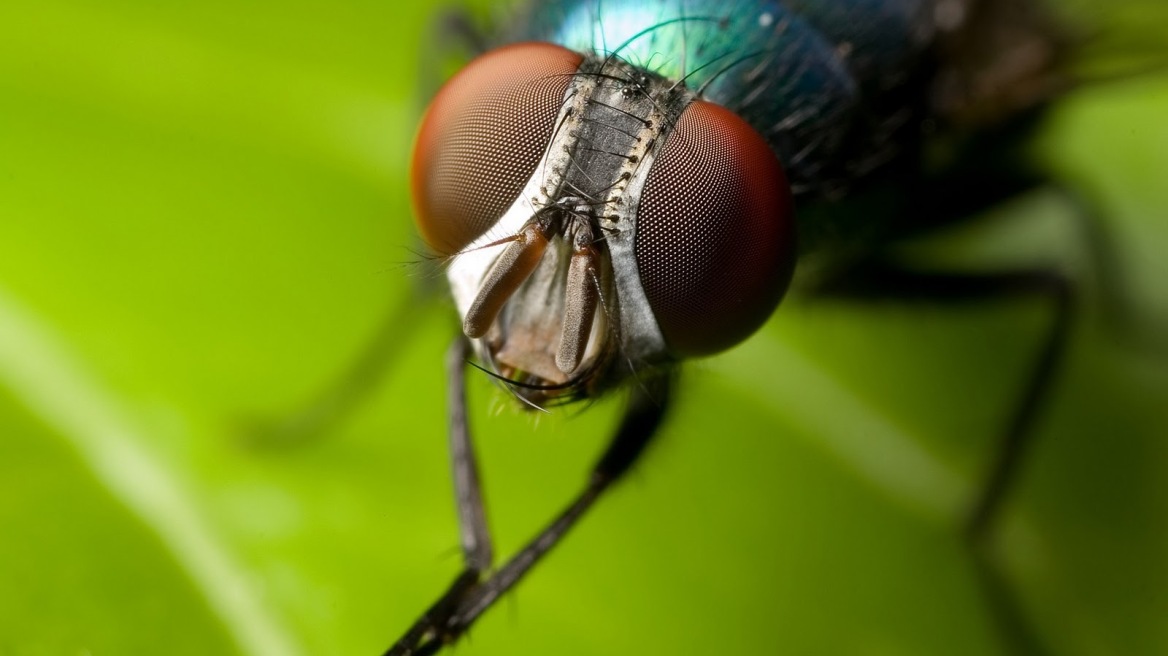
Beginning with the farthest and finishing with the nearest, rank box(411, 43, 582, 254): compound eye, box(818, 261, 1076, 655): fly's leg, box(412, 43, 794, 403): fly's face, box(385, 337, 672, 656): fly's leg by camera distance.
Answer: box(818, 261, 1076, 655): fly's leg, box(385, 337, 672, 656): fly's leg, box(411, 43, 582, 254): compound eye, box(412, 43, 794, 403): fly's face

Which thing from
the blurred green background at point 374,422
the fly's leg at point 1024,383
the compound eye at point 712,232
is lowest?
the blurred green background at point 374,422

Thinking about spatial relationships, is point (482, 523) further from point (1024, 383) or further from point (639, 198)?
point (1024, 383)

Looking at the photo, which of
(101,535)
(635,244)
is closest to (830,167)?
(635,244)

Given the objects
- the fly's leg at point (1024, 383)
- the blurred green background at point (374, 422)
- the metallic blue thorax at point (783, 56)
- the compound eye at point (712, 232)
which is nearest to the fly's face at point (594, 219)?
the compound eye at point (712, 232)

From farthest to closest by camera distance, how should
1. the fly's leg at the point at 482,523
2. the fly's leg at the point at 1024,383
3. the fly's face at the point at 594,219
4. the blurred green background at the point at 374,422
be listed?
the fly's leg at the point at 1024,383 < the blurred green background at the point at 374,422 < the fly's leg at the point at 482,523 < the fly's face at the point at 594,219

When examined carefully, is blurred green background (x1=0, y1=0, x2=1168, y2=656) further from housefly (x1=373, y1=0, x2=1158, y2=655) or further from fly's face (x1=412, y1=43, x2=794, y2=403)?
fly's face (x1=412, y1=43, x2=794, y2=403)

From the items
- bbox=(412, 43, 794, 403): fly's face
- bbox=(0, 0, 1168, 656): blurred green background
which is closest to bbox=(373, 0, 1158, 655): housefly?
bbox=(412, 43, 794, 403): fly's face

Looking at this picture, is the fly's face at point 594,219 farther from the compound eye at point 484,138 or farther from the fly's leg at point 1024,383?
the fly's leg at point 1024,383
